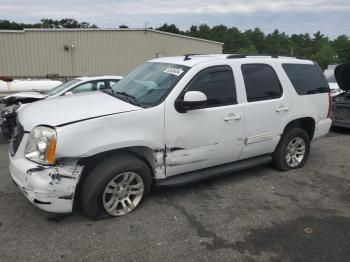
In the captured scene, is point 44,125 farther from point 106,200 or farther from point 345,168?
point 345,168

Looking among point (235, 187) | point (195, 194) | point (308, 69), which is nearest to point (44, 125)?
point (195, 194)

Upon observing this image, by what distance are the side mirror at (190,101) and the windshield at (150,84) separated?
0.70 feet

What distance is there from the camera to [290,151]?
18.3ft

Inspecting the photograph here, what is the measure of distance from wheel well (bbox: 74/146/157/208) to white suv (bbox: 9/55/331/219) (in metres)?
0.01

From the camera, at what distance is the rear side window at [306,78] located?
5336mm

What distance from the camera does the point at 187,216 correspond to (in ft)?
13.1

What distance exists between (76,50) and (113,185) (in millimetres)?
22697

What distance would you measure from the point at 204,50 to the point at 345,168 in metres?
25.3

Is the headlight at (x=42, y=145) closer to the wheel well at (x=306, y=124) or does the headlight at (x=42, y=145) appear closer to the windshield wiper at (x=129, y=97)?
the windshield wiper at (x=129, y=97)

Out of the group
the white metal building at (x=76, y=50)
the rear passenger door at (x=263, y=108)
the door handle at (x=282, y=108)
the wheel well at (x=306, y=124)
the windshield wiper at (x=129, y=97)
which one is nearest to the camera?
the windshield wiper at (x=129, y=97)

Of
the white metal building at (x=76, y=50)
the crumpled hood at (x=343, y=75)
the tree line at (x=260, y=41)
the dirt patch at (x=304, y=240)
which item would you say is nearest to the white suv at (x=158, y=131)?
the dirt patch at (x=304, y=240)

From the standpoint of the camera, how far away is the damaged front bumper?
3.37m

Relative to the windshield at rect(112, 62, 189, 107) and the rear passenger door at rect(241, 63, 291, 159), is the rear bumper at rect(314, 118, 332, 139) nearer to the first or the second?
the rear passenger door at rect(241, 63, 291, 159)

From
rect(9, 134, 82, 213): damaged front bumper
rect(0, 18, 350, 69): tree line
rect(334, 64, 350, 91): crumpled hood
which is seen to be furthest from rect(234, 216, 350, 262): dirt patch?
rect(0, 18, 350, 69): tree line
